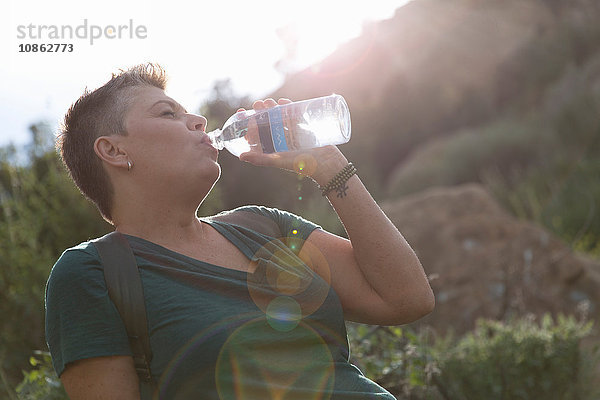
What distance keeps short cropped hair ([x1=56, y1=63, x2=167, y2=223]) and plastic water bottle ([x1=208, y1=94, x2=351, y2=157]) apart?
354 mm

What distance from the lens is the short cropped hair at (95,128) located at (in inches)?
88.5

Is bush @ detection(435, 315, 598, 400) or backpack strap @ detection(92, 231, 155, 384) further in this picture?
bush @ detection(435, 315, 598, 400)

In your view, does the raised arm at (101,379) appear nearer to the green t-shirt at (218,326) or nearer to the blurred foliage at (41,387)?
the green t-shirt at (218,326)

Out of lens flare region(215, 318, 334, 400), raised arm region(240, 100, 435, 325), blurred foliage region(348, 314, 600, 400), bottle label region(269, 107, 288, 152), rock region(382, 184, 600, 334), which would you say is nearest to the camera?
lens flare region(215, 318, 334, 400)

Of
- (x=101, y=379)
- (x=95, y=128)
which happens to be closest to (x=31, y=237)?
(x=95, y=128)

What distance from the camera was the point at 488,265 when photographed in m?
6.78

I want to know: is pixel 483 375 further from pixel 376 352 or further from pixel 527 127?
pixel 527 127

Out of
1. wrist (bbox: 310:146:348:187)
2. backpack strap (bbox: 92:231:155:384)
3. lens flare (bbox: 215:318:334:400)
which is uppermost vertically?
wrist (bbox: 310:146:348:187)

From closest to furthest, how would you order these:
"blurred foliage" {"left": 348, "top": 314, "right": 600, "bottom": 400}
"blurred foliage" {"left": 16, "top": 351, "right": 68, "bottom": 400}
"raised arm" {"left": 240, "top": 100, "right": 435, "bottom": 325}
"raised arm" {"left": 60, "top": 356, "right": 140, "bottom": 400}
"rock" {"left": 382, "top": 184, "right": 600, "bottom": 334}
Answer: "raised arm" {"left": 60, "top": 356, "right": 140, "bottom": 400}
"raised arm" {"left": 240, "top": 100, "right": 435, "bottom": 325}
"blurred foliage" {"left": 16, "top": 351, "right": 68, "bottom": 400}
"blurred foliage" {"left": 348, "top": 314, "right": 600, "bottom": 400}
"rock" {"left": 382, "top": 184, "right": 600, "bottom": 334}

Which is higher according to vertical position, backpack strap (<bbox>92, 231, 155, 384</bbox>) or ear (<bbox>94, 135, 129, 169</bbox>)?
ear (<bbox>94, 135, 129, 169</bbox>)

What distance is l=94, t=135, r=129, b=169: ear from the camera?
7.23 ft

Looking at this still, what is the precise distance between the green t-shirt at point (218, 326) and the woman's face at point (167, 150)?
0.25 m

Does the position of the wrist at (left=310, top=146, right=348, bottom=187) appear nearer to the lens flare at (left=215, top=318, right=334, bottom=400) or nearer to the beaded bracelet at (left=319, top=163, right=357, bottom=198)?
the beaded bracelet at (left=319, top=163, right=357, bottom=198)

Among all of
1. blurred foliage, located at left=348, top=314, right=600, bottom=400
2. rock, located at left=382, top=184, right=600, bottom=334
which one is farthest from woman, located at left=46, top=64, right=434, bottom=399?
rock, located at left=382, top=184, right=600, bottom=334
